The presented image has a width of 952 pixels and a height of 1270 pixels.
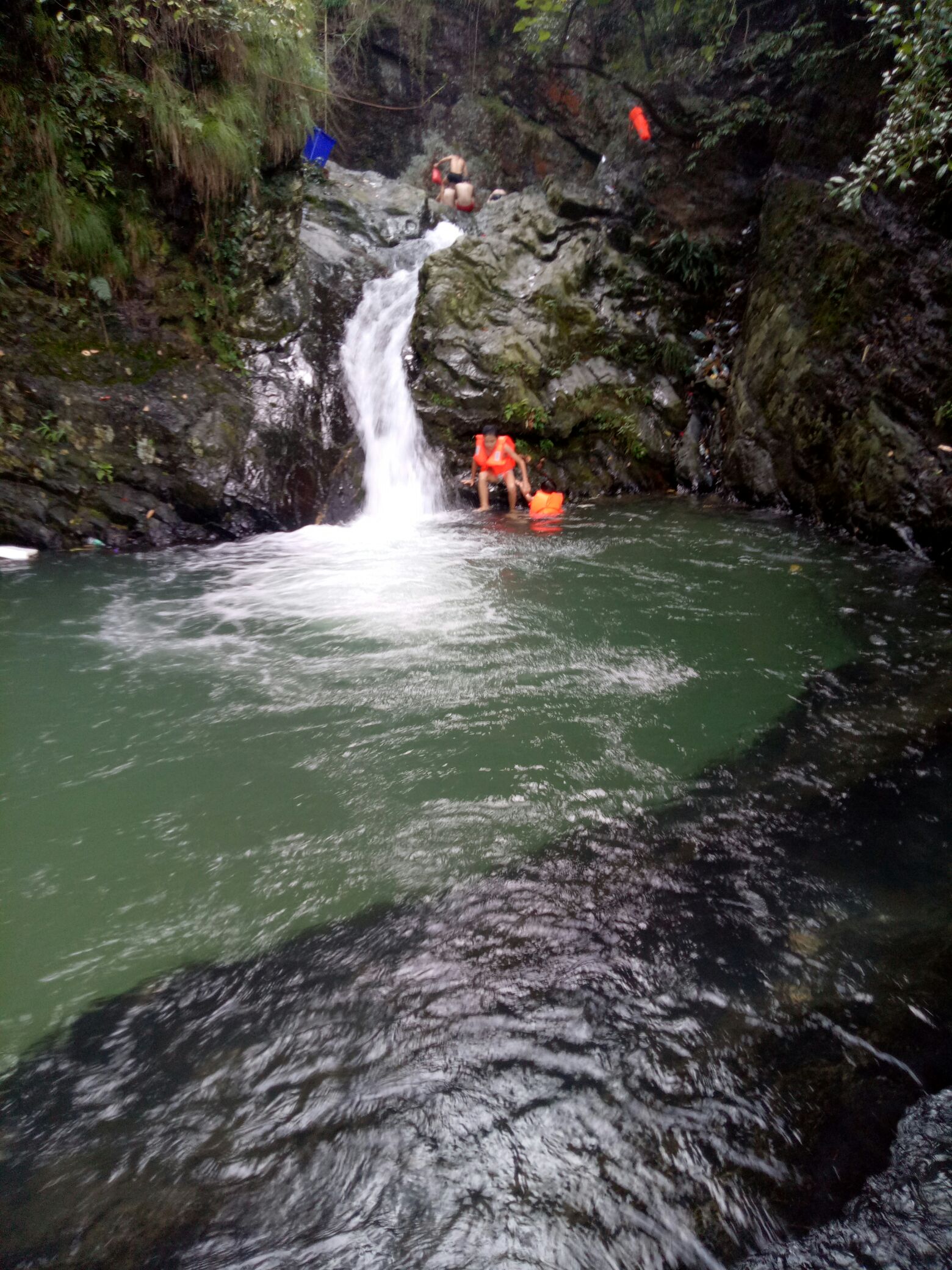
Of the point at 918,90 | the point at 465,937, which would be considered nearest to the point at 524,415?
the point at 918,90

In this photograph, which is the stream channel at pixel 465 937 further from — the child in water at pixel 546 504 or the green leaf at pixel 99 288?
the green leaf at pixel 99 288

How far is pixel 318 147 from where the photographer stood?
1218 cm

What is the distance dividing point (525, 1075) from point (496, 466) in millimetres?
8328

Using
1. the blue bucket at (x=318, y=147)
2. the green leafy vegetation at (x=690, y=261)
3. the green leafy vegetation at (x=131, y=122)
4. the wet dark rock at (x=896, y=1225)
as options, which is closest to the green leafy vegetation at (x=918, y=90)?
the green leafy vegetation at (x=690, y=261)

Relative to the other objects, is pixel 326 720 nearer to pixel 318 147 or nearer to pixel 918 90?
pixel 918 90

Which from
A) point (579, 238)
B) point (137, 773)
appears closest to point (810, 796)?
point (137, 773)

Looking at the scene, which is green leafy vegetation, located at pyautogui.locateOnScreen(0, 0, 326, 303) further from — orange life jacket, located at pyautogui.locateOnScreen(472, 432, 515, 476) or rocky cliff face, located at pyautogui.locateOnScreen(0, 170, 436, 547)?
orange life jacket, located at pyautogui.locateOnScreen(472, 432, 515, 476)

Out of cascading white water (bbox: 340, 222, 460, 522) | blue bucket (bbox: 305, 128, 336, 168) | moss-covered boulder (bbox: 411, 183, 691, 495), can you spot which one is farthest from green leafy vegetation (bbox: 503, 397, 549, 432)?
blue bucket (bbox: 305, 128, 336, 168)

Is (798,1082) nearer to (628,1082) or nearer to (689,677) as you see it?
(628,1082)

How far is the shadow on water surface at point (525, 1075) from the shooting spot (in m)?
1.75

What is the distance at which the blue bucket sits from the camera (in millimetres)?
11945

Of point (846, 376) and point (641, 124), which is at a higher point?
point (641, 124)

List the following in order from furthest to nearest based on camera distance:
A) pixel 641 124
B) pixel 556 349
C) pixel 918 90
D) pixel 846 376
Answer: pixel 641 124
pixel 556 349
pixel 846 376
pixel 918 90

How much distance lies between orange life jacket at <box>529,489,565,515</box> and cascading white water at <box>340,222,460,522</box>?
4.66 ft
